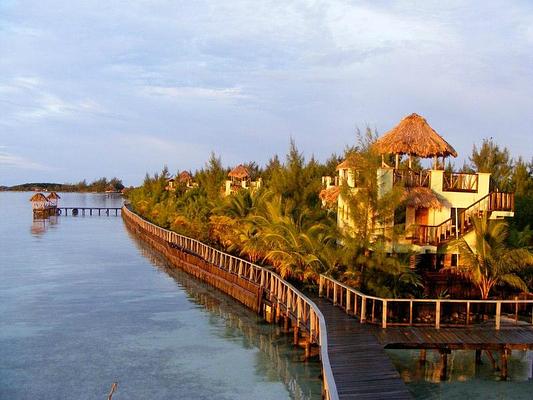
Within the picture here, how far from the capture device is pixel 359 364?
1350 centimetres

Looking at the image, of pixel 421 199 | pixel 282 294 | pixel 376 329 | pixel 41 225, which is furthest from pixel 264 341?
pixel 41 225

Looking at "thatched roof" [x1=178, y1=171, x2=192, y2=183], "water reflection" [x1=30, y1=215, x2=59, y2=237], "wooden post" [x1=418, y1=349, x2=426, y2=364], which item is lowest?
"wooden post" [x1=418, y1=349, x2=426, y2=364]

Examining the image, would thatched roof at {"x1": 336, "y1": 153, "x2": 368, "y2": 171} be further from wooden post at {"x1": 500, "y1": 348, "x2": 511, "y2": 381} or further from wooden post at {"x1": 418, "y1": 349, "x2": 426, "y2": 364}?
wooden post at {"x1": 500, "y1": 348, "x2": 511, "y2": 381}

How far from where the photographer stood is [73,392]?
15633mm

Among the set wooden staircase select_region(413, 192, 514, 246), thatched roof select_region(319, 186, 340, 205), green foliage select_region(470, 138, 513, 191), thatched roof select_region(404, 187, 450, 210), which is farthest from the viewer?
green foliage select_region(470, 138, 513, 191)

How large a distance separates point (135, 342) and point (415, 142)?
13.5 metres

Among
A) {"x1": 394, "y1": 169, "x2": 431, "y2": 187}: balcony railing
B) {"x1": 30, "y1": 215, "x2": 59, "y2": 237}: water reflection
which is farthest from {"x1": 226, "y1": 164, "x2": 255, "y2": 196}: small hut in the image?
{"x1": 394, "y1": 169, "x2": 431, "y2": 187}: balcony railing

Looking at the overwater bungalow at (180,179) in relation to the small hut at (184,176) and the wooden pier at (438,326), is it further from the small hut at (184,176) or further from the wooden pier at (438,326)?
the wooden pier at (438,326)

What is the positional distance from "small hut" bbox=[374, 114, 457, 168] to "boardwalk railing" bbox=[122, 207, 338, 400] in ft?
22.7

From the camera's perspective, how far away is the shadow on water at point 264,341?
54.6ft

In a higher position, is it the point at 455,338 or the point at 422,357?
the point at 455,338

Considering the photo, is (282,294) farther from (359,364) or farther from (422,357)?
(359,364)

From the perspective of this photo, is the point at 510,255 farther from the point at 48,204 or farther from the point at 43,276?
the point at 48,204

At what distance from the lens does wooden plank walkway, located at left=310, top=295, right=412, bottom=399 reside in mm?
11953
